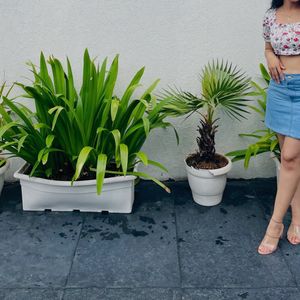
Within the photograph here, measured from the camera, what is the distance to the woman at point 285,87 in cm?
222

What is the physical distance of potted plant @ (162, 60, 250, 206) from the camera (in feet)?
9.34

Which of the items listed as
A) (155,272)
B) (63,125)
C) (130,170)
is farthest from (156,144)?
(155,272)

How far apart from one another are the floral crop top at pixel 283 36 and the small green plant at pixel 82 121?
83 cm

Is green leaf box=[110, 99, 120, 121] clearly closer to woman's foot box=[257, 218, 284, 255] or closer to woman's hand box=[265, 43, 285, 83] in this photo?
woman's hand box=[265, 43, 285, 83]

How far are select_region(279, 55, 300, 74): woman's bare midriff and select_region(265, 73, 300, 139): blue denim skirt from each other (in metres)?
0.03

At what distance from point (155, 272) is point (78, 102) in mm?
1182

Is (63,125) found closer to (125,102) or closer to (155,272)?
(125,102)

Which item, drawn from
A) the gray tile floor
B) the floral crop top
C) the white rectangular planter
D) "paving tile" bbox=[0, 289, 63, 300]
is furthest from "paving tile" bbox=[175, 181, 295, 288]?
the floral crop top

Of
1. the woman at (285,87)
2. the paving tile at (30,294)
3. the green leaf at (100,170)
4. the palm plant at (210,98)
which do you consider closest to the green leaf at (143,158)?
the green leaf at (100,170)

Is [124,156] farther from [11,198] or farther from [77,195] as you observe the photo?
[11,198]

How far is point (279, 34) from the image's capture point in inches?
88.3

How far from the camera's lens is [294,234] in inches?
105

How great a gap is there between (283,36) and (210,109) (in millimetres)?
810

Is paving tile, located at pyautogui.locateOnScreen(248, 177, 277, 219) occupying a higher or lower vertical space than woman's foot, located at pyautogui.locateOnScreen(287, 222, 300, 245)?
lower
